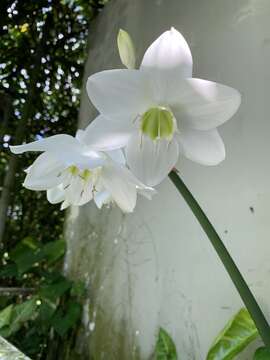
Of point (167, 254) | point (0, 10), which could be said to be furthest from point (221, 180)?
point (0, 10)

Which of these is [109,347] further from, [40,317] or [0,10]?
[0,10]

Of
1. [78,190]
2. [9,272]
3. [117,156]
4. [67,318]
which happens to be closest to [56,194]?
[78,190]

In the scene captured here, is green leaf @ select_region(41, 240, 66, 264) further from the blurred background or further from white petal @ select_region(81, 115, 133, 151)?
white petal @ select_region(81, 115, 133, 151)

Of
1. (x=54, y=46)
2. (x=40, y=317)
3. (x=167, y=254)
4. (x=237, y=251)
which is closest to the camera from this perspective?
(x=237, y=251)

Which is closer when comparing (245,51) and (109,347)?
(245,51)

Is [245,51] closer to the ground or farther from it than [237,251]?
farther from it

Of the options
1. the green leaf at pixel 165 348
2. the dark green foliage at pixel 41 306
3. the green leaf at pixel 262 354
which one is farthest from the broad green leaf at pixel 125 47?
the dark green foliage at pixel 41 306

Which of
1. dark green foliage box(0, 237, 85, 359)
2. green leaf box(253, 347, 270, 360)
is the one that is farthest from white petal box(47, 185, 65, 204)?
dark green foliage box(0, 237, 85, 359)
